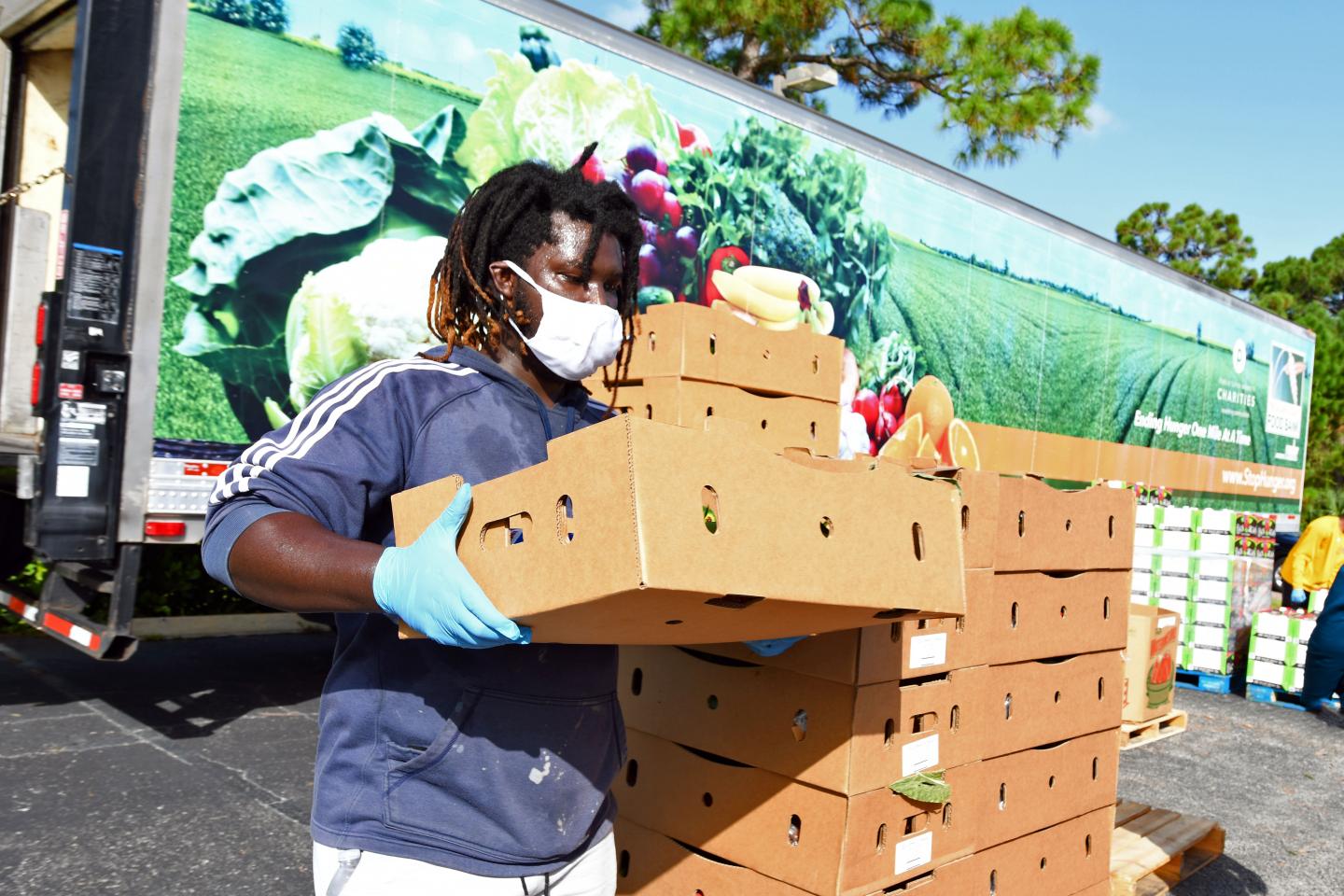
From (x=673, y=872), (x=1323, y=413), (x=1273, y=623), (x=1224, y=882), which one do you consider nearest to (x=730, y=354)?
(x=673, y=872)

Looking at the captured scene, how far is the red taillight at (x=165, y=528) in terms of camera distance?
449cm

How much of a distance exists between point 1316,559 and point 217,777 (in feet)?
30.9

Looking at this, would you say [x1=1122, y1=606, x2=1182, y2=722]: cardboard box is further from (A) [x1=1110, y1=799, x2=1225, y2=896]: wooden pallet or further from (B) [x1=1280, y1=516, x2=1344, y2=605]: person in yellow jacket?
(B) [x1=1280, y1=516, x2=1344, y2=605]: person in yellow jacket

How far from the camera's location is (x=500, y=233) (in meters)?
1.91

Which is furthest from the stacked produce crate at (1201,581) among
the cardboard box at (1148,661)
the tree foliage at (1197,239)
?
the tree foliage at (1197,239)

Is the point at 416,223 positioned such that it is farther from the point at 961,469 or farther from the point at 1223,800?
the point at 1223,800

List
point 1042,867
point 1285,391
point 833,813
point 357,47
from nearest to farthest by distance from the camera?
point 833,813 → point 1042,867 → point 357,47 → point 1285,391

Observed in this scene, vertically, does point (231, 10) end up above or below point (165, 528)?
above

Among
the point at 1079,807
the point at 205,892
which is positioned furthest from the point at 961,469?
the point at 205,892

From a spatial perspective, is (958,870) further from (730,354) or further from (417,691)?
(730,354)

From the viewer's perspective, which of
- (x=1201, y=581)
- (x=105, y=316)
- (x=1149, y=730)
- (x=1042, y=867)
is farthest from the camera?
(x=1201, y=581)

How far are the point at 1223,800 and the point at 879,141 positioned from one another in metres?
4.77

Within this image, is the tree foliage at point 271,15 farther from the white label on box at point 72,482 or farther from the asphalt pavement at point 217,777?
the asphalt pavement at point 217,777

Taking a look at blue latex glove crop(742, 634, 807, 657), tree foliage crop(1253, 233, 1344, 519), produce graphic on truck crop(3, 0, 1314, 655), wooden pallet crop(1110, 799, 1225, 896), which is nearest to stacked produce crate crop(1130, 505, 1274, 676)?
produce graphic on truck crop(3, 0, 1314, 655)
